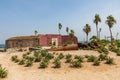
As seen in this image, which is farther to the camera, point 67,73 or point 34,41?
point 34,41

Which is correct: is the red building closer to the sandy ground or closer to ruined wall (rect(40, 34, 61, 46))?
ruined wall (rect(40, 34, 61, 46))

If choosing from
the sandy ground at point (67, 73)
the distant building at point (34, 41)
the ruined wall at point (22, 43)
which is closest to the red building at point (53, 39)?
the distant building at point (34, 41)

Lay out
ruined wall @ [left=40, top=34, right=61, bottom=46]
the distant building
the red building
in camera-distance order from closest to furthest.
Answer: the distant building, ruined wall @ [left=40, top=34, right=61, bottom=46], the red building

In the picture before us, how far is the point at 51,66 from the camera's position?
64.5ft

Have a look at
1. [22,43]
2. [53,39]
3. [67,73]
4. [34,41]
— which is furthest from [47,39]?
[67,73]

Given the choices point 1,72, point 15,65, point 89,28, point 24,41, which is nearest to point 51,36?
point 24,41

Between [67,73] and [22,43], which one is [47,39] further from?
[67,73]

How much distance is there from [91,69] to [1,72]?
275 inches

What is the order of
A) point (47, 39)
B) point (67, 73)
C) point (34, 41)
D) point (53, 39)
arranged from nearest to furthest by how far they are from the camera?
point (67, 73)
point (34, 41)
point (47, 39)
point (53, 39)

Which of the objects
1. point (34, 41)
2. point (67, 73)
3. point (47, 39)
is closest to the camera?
point (67, 73)

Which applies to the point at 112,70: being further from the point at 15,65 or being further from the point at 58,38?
the point at 58,38

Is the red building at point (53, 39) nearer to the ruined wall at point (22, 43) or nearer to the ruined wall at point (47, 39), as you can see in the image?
the ruined wall at point (47, 39)

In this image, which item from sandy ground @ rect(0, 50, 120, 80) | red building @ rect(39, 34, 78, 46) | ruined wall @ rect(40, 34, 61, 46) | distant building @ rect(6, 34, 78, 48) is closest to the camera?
sandy ground @ rect(0, 50, 120, 80)

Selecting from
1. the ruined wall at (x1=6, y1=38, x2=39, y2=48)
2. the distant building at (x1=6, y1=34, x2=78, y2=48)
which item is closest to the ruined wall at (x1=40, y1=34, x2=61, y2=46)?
the distant building at (x1=6, y1=34, x2=78, y2=48)
